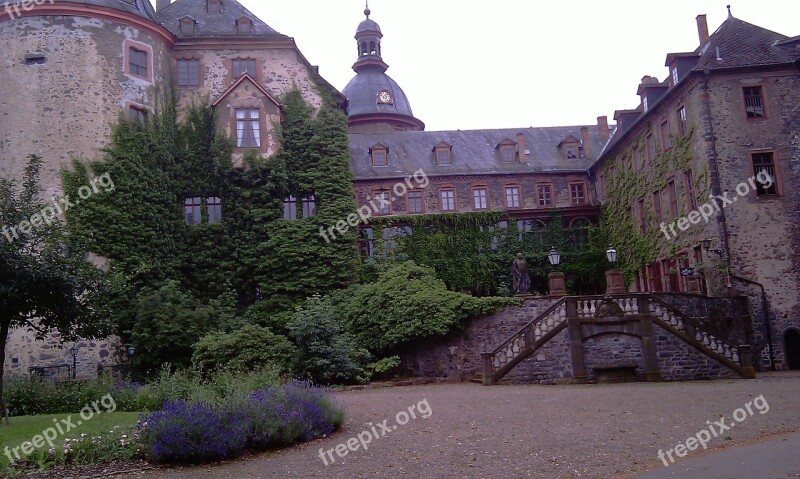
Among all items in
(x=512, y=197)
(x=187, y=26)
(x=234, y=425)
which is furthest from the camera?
(x=512, y=197)

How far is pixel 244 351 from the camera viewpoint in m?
24.5

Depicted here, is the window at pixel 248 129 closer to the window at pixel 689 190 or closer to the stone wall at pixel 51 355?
the stone wall at pixel 51 355

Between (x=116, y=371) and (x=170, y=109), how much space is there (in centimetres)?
1220

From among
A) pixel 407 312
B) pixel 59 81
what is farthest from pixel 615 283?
pixel 59 81

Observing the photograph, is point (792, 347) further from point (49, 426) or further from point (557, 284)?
point (49, 426)

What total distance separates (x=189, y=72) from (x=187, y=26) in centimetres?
234

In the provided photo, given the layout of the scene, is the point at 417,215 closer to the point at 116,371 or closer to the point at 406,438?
the point at 116,371

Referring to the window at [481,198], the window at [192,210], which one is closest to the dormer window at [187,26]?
the window at [192,210]

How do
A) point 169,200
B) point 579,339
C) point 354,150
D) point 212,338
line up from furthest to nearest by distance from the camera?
point 354,150 → point 169,200 → point 212,338 → point 579,339

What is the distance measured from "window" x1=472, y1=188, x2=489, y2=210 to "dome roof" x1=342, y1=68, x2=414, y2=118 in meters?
16.4

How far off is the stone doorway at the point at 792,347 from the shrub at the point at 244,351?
18.1m

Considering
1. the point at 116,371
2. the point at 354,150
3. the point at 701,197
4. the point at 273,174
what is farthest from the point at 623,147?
the point at 116,371

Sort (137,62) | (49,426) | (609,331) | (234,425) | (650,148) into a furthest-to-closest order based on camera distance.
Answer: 1. (650,148)
2. (137,62)
3. (609,331)
4. (49,426)
5. (234,425)

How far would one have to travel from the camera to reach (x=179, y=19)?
3538cm
